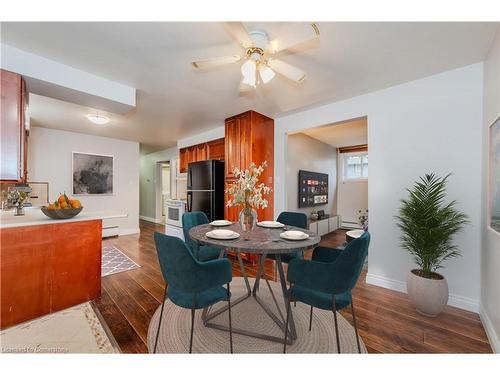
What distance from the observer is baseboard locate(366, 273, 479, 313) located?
2.06m

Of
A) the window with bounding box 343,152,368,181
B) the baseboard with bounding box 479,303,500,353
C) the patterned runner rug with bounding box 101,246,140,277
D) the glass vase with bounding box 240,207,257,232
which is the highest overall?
the window with bounding box 343,152,368,181

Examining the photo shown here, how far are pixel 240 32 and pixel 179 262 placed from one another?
153 cm

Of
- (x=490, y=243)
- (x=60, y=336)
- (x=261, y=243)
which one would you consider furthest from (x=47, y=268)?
(x=490, y=243)

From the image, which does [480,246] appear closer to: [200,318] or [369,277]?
[369,277]

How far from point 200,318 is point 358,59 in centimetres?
284

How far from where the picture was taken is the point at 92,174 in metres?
4.96

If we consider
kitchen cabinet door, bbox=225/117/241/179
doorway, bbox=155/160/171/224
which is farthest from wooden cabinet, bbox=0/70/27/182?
doorway, bbox=155/160/171/224

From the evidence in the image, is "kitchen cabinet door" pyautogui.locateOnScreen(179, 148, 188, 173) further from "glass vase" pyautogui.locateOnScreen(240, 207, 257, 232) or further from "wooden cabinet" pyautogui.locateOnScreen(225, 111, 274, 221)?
"glass vase" pyautogui.locateOnScreen(240, 207, 257, 232)

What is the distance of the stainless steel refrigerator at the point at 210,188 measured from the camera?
3.76 meters

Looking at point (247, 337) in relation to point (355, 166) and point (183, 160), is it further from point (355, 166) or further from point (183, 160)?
point (355, 166)

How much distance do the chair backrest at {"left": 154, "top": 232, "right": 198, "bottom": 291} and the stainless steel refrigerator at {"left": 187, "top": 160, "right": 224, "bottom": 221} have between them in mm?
2408

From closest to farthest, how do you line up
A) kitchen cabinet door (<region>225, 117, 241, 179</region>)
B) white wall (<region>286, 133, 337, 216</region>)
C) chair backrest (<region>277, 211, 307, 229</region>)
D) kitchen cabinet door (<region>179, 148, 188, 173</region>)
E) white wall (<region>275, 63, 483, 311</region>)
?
white wall (<region>275, 63, 483, 311</region>) → chair backrest (<region>277, 211, 307, 229</region>) → kitchen cabinet door (<region>225, 117, 241, 179</region>) → white wall (<region>286, 133, 337, 216</region>) → kitchen cabinet door (<region>179, 148, 188, 173</region>)

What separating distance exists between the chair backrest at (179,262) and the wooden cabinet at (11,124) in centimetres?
173

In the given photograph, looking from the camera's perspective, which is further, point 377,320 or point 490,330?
point 377,320
